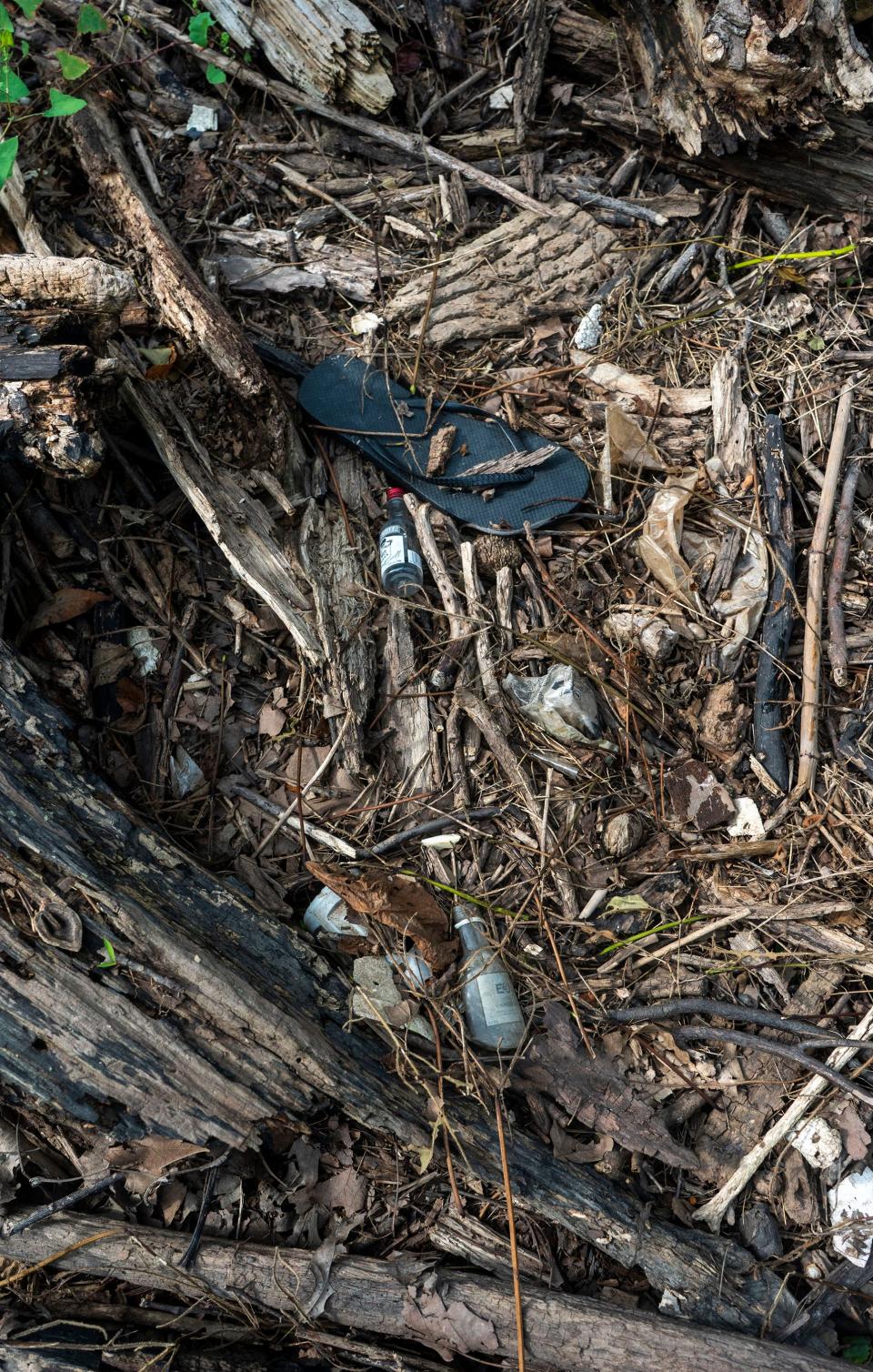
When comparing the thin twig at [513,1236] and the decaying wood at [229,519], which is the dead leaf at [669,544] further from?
the thin twig at [513,1236]

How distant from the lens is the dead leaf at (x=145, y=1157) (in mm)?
2133

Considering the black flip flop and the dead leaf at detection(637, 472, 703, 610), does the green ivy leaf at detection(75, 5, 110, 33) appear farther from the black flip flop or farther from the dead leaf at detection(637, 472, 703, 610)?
the dead leaf at detection(637, 472, 703, 610)

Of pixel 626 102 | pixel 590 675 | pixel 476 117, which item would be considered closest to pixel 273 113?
pixel 476 117

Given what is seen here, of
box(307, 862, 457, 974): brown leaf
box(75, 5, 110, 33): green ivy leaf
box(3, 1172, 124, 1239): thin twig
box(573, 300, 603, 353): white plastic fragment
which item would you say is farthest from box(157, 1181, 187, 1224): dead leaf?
box(75, 5, 110, 33): green ivy leaf

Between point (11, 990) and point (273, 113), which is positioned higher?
point (273, 113)

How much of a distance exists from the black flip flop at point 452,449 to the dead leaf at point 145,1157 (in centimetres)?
203

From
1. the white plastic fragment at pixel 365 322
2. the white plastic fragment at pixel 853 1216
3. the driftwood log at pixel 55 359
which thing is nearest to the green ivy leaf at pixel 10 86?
the driftwood log at pixel 55 359

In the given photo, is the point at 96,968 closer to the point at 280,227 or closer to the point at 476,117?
the point at 280,227

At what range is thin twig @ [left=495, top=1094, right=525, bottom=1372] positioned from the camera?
6.78 ft

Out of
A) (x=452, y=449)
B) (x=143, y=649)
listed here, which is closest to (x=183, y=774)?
(x=143, y=649)

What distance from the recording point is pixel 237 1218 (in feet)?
7.28

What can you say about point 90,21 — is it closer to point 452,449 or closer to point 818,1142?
point 452,449

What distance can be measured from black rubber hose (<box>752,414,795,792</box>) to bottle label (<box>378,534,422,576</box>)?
3.78ft

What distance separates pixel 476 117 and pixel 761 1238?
408 cm
